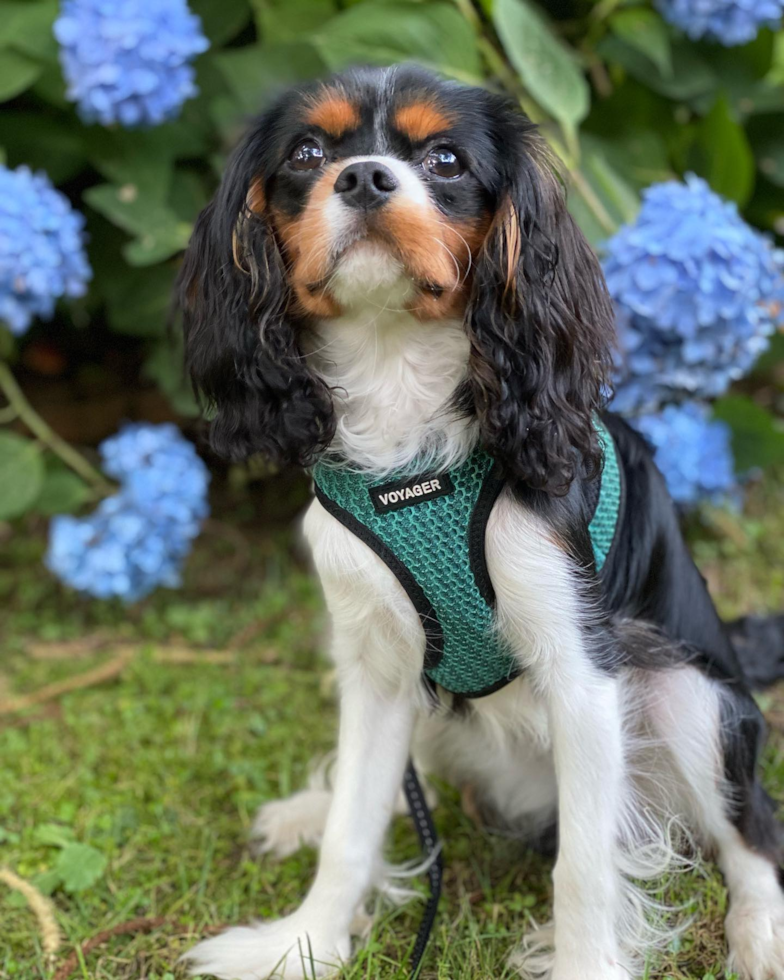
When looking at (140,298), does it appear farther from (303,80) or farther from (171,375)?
(303,80)

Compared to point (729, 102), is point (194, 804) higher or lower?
lower

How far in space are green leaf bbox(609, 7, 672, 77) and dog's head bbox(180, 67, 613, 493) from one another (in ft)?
5.31

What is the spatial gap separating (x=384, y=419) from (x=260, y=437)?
23 centimetres

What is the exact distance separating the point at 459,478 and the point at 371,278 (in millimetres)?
381

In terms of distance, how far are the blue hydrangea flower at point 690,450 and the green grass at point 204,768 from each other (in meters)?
0.37

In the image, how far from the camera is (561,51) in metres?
3.17

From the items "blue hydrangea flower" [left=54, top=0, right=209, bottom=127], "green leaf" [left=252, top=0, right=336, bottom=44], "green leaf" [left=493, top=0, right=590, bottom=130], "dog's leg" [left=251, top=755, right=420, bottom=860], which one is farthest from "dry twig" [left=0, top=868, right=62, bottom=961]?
"green leaf" [left=252, top=0, right=336, bottom=44]

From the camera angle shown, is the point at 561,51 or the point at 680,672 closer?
the point at 680,672

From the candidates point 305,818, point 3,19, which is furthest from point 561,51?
point 305,818

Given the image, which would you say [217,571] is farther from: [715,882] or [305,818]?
[715,882]

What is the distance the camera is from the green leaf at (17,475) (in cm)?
325

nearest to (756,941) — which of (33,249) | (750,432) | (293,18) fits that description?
(750,432)

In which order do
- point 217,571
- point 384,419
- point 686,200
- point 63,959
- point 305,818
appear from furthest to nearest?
point 217,571 → point 686,200 → point 305,818 → point 63,959 → point 384,419

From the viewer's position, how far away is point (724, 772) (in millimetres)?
2102
